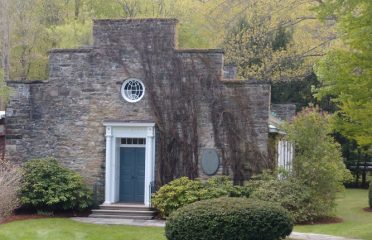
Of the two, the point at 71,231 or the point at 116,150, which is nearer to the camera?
the point at 71,231

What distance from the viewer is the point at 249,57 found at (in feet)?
115

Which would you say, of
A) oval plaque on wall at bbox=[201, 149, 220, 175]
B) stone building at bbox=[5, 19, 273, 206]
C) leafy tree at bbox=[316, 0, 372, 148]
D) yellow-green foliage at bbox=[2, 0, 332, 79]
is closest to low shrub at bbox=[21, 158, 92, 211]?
stone building at bbox=[5, 19, 273, 206]

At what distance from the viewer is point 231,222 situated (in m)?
13.7

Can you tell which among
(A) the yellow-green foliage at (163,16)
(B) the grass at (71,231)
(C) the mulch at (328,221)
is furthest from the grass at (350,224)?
(A) the yellow-green foliage at (163,16)

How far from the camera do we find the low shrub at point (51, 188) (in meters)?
20.6

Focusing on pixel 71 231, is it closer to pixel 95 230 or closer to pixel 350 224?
pixel 95 230

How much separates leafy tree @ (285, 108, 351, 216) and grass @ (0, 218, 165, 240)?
17.1 ft

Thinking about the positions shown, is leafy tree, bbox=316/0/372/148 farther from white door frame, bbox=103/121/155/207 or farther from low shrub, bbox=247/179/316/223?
white door frame, bbox=103/121/155/207

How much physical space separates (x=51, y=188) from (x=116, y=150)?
2631mm

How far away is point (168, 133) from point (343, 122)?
7.21 m

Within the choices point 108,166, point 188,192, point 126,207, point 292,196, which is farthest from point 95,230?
point 292,196

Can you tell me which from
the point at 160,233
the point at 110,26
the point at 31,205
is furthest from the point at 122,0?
the point at 160,233

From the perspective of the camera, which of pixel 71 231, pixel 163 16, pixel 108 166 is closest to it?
pixel 71 231

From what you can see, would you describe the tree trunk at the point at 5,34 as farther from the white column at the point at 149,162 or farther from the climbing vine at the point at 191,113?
the white column at the point at 149,162
